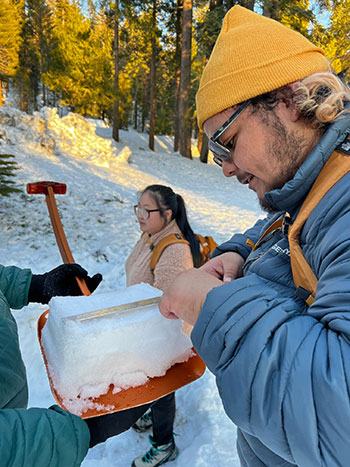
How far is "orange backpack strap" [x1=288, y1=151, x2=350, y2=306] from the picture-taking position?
2.64ft

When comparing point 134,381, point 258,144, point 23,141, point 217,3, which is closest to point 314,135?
point 258,144

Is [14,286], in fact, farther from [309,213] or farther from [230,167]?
[309,213]

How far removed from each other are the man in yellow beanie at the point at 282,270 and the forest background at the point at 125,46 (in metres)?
12.2

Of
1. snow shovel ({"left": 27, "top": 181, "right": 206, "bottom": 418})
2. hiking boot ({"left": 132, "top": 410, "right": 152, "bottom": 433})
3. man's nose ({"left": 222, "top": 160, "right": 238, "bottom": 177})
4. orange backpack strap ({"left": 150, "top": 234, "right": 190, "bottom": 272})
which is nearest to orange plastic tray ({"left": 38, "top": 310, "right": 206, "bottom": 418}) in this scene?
snow shovel ({"left": 27, "top": 181, "right": 206, "bottom": 418})

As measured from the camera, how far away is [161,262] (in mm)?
2572

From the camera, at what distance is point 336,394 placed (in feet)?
1.81

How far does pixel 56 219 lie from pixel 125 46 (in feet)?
75.7

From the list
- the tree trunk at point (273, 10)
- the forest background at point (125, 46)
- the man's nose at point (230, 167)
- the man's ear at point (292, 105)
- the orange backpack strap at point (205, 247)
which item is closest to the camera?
the man's ear at point (292, 105)

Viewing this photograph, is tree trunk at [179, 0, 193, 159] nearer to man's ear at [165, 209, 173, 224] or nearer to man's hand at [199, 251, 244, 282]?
man's ear at [165, 209, 173, 224]

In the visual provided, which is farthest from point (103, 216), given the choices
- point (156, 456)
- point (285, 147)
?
point (285, 147)

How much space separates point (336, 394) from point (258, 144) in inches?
28.0

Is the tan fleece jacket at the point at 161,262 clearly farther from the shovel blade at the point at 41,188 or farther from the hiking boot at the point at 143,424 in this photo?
the hiking boot at the point at 143,424

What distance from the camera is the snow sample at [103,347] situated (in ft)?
3.38

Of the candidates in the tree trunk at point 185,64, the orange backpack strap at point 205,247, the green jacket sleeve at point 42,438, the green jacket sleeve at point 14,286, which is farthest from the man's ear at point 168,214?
the tree trunk at point 185,64
